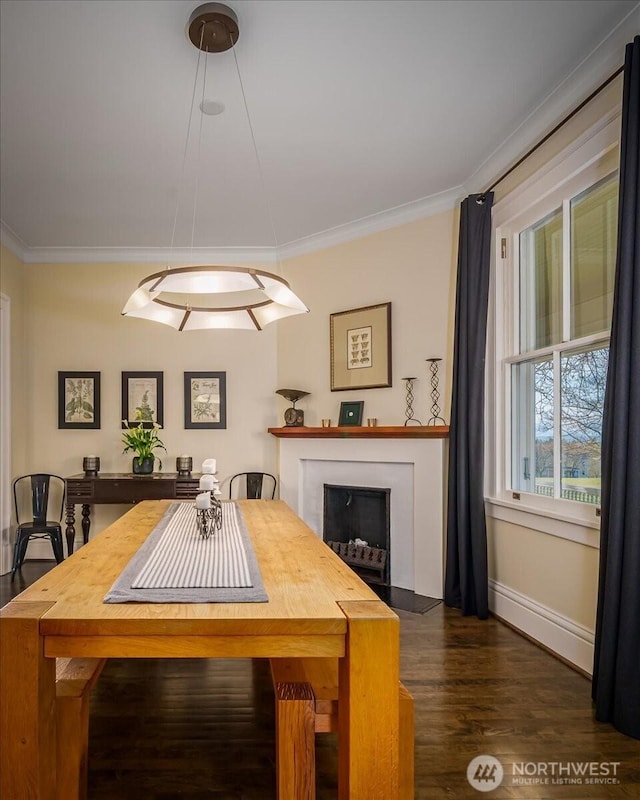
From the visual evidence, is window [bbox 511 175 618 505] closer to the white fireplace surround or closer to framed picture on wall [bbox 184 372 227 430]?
the white fireplace surround

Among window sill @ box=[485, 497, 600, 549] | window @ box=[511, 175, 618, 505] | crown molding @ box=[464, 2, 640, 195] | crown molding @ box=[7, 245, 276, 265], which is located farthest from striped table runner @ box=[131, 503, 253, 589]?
crown molding @ box=[7, 245, 276, 265]

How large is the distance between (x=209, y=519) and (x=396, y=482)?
219 centimetres

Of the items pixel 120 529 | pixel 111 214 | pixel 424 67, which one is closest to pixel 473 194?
pixel 424 67

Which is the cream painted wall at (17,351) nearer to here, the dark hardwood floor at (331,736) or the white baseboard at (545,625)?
the dark hardwood floor at (331,736)

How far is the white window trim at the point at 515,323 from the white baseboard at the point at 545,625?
1.37 ft

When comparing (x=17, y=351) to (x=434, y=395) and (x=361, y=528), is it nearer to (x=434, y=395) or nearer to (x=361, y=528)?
(x=361, y=528)

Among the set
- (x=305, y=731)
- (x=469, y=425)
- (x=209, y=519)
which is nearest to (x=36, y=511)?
(x=209, y=519)

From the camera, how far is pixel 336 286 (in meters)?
4.59

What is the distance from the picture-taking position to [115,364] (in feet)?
16.3

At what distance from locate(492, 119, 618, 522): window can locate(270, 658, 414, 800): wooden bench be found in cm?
154

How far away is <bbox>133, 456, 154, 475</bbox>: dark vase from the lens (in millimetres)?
4586

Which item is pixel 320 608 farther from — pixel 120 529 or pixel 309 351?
pixel 309 351

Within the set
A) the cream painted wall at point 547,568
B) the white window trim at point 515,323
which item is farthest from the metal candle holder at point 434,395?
the cream painted wall at point 547,568

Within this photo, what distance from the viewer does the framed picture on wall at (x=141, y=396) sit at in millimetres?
4941
